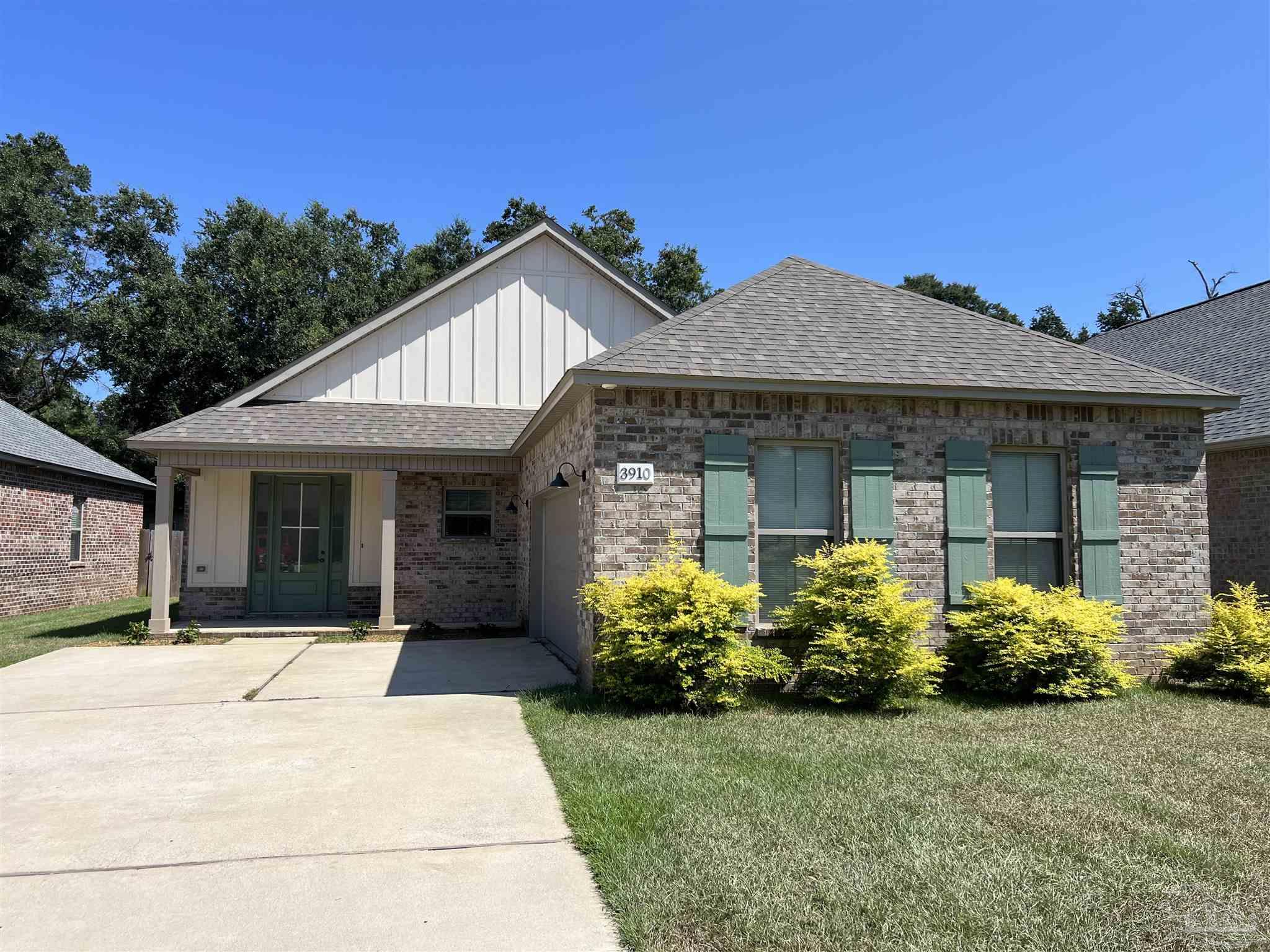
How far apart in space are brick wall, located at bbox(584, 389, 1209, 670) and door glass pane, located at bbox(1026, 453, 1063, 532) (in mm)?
132

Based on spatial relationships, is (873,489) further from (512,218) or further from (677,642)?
(512,218)

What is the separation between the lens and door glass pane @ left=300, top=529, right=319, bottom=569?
47.0ft

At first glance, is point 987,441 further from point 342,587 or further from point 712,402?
Result: point 342,587

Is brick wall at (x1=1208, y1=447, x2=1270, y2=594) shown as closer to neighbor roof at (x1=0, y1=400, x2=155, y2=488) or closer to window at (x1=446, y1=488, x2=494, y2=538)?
window at (x1=446, y1=488, x2=494, y2=538)

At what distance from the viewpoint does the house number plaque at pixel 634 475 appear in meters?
7.69

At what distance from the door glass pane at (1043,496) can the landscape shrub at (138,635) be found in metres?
11.7

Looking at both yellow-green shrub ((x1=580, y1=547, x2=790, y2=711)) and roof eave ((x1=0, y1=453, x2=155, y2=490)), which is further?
roof eave ((x1=0, y1=453, x2=155, y2=490))

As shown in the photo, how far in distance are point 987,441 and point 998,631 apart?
194 centimetres

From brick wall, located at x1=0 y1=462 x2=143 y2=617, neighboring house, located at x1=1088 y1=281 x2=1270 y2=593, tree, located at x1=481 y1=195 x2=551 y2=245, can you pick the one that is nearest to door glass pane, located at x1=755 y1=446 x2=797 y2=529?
neighboring house, located at x1=1088 y1=281 x2=1270 y2=593

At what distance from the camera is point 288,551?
14.3 m

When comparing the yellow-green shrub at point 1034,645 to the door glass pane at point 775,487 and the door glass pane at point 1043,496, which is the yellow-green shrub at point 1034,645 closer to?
the door glass pane at point 1043,496

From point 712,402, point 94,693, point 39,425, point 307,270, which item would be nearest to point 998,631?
point 712,402

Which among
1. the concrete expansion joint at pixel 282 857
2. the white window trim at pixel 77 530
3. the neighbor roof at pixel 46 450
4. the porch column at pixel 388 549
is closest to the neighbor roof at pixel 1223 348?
the concrete expansion joint at pixel 282 857

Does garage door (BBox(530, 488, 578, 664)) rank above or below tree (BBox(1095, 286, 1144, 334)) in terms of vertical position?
below
